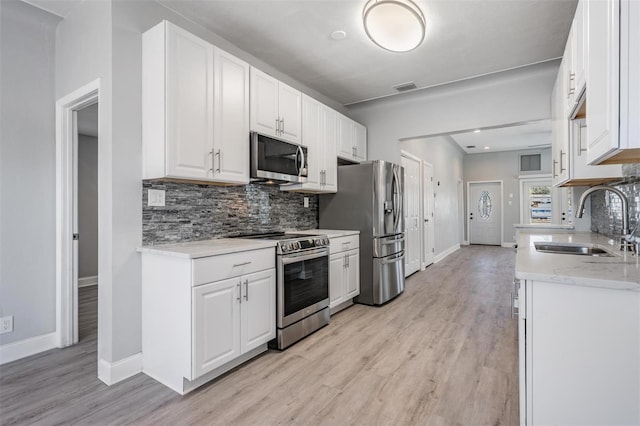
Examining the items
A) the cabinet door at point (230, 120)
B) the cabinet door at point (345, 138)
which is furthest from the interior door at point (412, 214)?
the cabinet door at point (230, 120)

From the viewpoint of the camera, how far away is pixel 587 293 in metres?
Result: 1.24

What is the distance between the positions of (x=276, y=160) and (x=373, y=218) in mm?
1407

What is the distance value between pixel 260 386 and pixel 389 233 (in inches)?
93.9

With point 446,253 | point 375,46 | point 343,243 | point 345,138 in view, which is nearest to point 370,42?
point 375,46

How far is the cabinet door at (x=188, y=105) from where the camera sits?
221 cm

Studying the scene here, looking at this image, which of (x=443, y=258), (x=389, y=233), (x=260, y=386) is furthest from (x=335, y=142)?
(x=443, y=258)

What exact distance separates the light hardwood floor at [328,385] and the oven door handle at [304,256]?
2.36ft

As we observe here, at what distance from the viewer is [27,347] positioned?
2.59 meters

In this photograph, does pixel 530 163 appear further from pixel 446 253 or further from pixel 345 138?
pixel 345 138

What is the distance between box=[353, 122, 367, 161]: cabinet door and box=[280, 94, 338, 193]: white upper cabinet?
585 mm

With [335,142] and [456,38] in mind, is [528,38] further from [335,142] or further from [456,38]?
[335,142]

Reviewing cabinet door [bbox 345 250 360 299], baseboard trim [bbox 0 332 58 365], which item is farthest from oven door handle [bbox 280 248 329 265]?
baseboard trim [bbox 0 332 58 365]

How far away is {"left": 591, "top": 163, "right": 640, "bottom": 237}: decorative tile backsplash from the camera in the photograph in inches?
84.0

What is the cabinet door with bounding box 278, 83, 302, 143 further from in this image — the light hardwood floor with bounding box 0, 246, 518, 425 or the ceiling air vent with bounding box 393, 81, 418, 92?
the light hardwood floor with bounding box 0, 246, 518, 425
